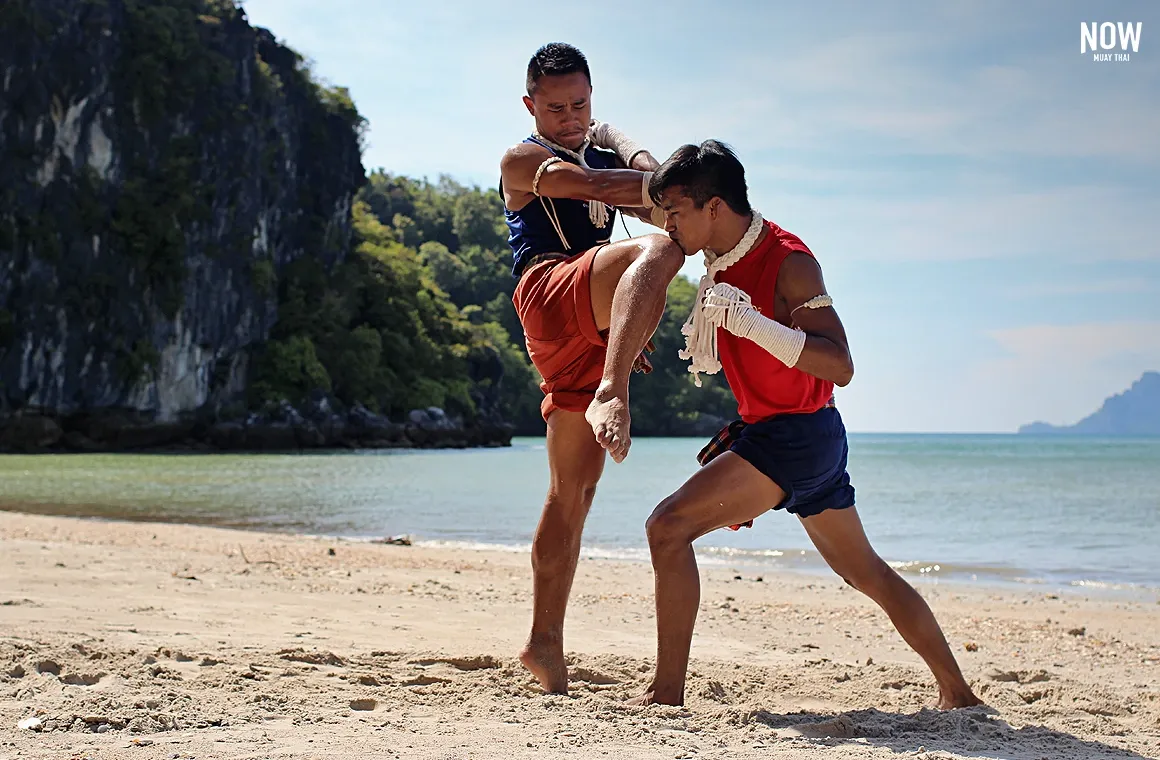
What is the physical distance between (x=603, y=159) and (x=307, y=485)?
63.4 ft

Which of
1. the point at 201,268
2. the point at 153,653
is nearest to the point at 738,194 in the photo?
the point at 153,653

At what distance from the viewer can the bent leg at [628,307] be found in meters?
3.18

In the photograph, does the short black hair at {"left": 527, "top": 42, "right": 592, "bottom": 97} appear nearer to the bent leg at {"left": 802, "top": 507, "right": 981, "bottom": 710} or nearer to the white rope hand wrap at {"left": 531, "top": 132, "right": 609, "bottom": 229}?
the white rope hand wrap at {"left": 531, "top": 132, "right": 609, "bottom": 229}

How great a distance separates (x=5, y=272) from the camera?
148 feet

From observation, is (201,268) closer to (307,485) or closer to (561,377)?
(307,485)

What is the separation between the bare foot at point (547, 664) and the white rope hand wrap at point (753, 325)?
1.25 m

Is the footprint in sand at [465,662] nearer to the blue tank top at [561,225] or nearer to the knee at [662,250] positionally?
the blue tank top at [561,225]

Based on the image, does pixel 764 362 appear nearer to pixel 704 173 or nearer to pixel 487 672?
pixel 704 173

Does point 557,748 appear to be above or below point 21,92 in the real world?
below

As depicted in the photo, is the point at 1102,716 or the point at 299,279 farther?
the point at 299,279

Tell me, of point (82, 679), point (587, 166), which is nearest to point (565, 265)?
point (587, 166)

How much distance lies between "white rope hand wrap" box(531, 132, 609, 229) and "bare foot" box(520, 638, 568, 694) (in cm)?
143

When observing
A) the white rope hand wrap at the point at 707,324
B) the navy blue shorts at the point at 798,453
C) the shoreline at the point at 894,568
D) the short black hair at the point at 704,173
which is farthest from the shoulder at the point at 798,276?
the shoreline at the point at 894,568

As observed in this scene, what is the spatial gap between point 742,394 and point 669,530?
49 centimetres
